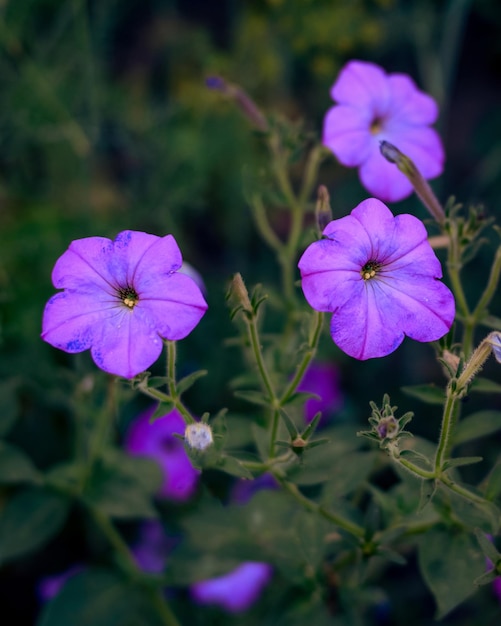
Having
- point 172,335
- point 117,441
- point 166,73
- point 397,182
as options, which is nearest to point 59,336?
point 172,335

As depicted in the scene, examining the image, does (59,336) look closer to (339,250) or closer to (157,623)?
(339,250)

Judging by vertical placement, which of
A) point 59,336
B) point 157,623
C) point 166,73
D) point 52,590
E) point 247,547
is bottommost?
point 52,590

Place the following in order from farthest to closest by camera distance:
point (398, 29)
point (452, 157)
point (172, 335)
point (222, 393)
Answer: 1. point (452, 157)
2. point (398, 29)
3. point (222, 393)
4. point (172, 335)

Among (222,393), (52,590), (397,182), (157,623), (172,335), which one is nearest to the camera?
(172,335)

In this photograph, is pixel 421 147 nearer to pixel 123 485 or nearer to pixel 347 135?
pixel 347 135

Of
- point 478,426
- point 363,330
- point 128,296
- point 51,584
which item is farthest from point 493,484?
point 51,584

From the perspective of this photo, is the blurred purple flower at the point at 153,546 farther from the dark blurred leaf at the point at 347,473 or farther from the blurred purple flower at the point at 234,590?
the dark blurred leaf at the point at 347,473

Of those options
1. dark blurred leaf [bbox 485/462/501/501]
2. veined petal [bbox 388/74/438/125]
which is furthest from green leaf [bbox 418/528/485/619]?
veined petal [bbox 388/74/438/125]

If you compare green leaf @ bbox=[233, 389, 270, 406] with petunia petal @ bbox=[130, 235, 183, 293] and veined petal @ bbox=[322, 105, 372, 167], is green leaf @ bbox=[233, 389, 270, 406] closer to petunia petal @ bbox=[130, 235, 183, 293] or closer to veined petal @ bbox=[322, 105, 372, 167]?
petunia petal @ bbox=[130, 235, 183, 293]
